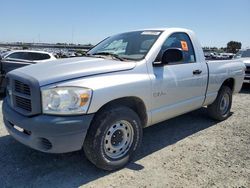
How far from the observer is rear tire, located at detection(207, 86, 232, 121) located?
583 cm

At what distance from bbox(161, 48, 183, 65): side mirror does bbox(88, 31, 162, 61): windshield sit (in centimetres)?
27

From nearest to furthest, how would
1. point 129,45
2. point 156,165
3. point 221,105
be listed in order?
point 156,165
point 129,45
point 221,105

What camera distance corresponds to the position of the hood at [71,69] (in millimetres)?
3111

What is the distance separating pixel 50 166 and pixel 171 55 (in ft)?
7.68

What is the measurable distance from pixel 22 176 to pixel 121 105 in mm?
1539

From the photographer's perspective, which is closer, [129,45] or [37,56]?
[129,45]

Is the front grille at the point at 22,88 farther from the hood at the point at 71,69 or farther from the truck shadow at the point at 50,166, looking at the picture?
the truck shadow at the point at 50,166

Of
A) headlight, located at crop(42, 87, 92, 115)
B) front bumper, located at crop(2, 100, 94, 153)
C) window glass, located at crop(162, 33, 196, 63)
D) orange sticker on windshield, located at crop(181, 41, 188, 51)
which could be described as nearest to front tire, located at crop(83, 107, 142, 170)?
front bumper, located at crop(2, 100, 94, 153)

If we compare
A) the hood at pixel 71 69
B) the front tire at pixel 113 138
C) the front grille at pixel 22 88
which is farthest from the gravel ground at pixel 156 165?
the hood at pixel 71 69

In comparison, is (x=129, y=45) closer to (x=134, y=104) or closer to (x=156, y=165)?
(x=134, y=104)

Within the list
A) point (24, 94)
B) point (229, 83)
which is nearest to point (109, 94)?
point (24, 94)

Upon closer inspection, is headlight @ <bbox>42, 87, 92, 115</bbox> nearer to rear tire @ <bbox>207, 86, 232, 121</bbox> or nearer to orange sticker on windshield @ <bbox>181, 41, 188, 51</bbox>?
orange sticker on windshield @ <bbox>181, 41, 188, 51</bbox>

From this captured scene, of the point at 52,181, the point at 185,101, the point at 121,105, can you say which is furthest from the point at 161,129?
the point at 52,181

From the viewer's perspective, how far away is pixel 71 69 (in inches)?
131
